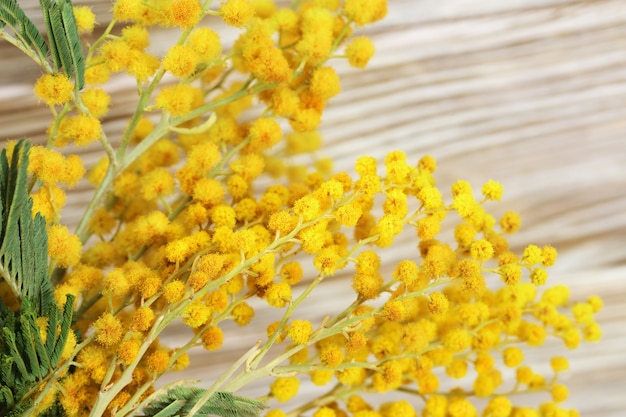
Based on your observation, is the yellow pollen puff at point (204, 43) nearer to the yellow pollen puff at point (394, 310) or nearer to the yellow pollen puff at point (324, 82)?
the yellow pollen puff at point (324, 82)

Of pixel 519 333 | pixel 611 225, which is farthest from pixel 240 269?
pixel 611 225

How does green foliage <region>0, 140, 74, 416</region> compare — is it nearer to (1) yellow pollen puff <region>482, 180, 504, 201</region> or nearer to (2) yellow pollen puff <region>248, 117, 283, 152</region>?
(2) yellow pollen puff <region>248, 117, 283, 152</region>

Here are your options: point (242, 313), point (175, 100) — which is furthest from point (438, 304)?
point (175, 100)

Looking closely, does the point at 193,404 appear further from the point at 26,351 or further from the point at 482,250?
the point at 482,250

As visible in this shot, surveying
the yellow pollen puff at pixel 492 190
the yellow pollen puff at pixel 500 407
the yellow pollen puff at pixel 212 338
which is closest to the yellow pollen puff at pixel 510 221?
the yellow pollen puff at pixel 492 190

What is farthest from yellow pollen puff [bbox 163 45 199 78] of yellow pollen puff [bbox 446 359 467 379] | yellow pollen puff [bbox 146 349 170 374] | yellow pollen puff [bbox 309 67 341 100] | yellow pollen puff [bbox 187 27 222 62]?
yellow pollen puff [bbox 446 359 467 379]

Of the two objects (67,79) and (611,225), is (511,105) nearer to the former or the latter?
(611,225)
